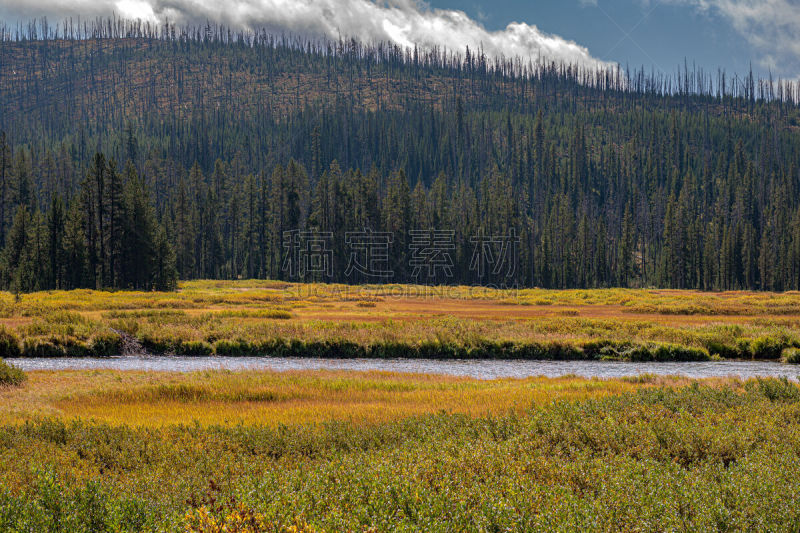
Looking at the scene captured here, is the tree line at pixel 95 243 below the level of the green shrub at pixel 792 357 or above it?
above

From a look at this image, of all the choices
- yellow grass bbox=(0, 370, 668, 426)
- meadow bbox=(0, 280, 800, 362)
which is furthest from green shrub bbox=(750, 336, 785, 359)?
yellow grass bbox=(0, 370, 668, 426)

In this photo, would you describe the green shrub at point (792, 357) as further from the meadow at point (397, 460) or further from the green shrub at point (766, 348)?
the meadow at point (397, 460)

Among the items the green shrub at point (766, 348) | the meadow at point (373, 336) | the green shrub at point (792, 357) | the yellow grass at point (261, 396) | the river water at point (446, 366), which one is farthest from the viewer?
the green shrub at point (766, 348)

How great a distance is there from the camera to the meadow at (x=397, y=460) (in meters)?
6.99

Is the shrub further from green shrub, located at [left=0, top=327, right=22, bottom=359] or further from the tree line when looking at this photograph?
the tree line

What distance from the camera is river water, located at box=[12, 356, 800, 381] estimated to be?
2833 cm

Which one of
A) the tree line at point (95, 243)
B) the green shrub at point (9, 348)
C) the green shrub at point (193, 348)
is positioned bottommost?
the green shrub at point (193, 348)

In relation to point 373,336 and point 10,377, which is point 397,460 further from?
point 373,336

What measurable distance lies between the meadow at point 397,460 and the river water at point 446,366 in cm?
850

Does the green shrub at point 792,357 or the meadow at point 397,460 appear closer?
the meadow at point 397,460

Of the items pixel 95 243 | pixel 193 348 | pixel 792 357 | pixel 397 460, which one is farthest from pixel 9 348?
pixel 95 243

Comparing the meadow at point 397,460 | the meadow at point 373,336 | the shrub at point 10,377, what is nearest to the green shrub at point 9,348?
the meadow at point 373,336

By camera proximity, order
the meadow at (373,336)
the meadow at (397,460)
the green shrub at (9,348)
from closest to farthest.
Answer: the meadow at (397,460), the green shrub at (9,348), the meadow at (373,336)

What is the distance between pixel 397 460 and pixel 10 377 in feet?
57.3
